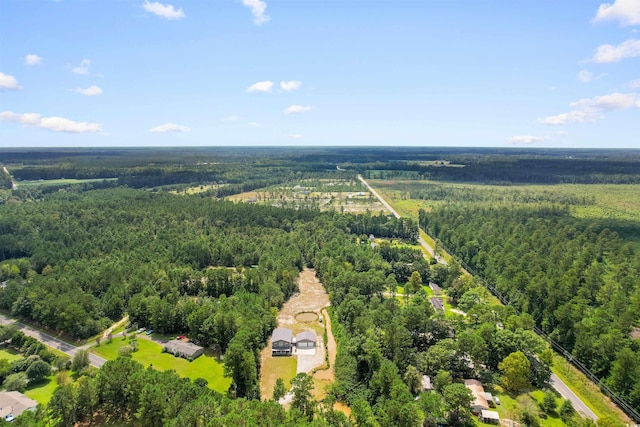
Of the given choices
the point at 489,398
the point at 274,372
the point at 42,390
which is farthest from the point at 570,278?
the point at 42,390

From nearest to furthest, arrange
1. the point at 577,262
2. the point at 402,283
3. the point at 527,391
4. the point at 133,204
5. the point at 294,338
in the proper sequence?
the point at 527,391
the point at 294,338
the point at 577,262
the point at 402,283
the point at 133,204

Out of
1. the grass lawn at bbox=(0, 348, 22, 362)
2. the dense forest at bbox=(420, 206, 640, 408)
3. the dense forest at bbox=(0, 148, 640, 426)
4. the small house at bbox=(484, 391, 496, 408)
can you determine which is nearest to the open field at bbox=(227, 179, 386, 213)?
the dense forest at bbox=(0, 148, 640, 426)

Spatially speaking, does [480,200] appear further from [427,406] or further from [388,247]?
[427,406]

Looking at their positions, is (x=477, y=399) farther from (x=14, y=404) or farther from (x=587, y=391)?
(x=14, y=404)

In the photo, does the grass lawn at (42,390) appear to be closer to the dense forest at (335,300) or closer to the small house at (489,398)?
the dense forest at (335,300)

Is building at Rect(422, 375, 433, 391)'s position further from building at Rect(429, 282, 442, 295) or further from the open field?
A: the open field

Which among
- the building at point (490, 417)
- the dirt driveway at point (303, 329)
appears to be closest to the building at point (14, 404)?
the dirt driveway at point (303, 329)

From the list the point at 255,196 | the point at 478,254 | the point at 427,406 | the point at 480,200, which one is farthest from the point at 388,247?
the point at 255,196
